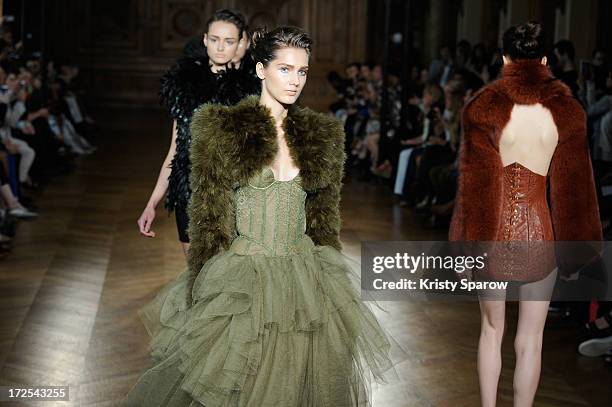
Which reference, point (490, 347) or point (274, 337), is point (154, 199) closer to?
point (274, 337)

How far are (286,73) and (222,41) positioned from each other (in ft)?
4.35

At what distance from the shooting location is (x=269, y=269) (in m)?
3.22

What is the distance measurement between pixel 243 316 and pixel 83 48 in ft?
59.5

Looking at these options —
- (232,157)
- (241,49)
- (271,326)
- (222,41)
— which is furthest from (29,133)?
(271,326)

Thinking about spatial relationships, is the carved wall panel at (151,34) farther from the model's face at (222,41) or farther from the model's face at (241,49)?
the model's face at (222,41)

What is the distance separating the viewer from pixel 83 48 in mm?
20484

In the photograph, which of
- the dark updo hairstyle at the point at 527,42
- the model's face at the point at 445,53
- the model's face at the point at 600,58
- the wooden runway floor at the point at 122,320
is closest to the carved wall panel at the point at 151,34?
the model's face at the point at 445,53

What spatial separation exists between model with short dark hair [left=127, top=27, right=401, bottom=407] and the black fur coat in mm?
1119

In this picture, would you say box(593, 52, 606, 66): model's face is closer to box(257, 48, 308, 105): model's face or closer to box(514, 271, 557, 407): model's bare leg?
box(514, 271, 557, 407): model's bare leg

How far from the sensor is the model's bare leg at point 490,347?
3367mm

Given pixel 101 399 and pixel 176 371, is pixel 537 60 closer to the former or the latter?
pixel 176 371

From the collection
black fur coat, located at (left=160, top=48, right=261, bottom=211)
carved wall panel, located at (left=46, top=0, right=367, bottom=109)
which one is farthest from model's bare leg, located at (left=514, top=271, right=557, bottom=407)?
carved wall panel, located at (left=46, top=0, right=367, bottom=109)

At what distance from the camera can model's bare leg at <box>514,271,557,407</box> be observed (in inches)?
131

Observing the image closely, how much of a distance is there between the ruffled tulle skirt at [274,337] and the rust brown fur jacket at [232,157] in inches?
3.7
